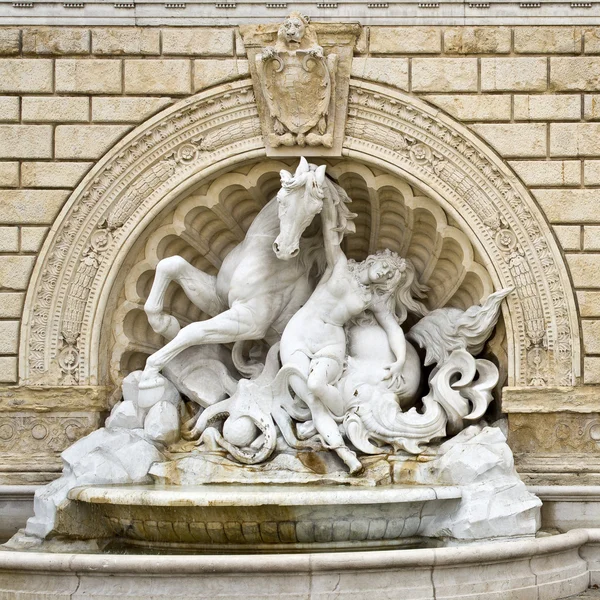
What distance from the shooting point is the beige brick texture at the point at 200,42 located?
874 centimetres

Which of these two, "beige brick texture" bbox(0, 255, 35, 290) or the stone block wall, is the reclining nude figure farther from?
"beige brick texture" bbox(0, 255, 35, 290)

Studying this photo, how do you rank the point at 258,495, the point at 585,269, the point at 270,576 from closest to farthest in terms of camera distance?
the point at 270,576 → the point at 258,495 → the point at 585,269

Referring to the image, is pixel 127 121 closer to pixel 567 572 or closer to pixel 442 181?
pixel 442 181

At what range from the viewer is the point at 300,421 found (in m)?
8.49

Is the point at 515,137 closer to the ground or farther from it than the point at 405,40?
closer to the ground

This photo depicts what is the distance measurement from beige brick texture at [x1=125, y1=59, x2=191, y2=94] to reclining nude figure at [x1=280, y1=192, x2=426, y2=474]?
4.70 ft

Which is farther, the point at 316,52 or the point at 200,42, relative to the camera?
the point at 200,42

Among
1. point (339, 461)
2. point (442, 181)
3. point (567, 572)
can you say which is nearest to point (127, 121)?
point (442, 181)

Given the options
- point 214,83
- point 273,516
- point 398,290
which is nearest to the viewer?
point 273,516

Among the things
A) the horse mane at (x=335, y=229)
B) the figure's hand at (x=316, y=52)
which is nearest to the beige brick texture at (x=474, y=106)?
the figure's hand at (x=316, y=52)

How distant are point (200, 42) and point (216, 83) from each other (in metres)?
0.34

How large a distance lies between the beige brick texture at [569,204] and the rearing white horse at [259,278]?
1463 mm

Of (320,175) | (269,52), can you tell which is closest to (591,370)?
(320,175)

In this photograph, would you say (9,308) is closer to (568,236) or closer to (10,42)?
(10,42)
